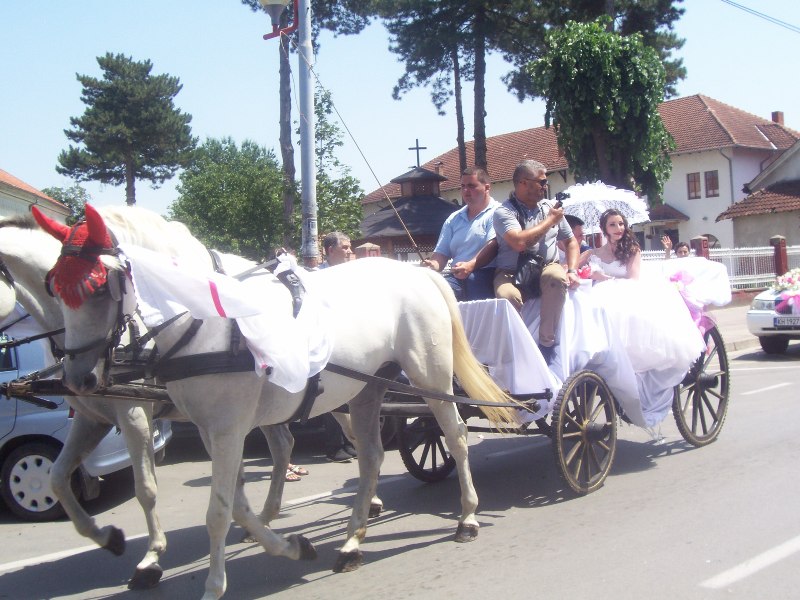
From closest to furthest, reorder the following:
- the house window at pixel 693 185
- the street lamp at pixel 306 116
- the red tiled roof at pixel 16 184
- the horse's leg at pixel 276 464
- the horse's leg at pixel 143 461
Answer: the horse's leg at pixel 143 461 → the horse's leg at pixel 276 464 → the street lamp at pixel 306 116 → the red tiled roof at pixel 16 184 → the house window at pixel 693 185

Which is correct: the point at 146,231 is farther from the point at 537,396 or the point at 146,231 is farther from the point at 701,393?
the point at 701,393

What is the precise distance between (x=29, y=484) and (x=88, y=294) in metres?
3.25

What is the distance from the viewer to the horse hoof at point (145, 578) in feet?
15.2

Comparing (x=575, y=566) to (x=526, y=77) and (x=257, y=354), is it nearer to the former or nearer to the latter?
(x=257, y=354)

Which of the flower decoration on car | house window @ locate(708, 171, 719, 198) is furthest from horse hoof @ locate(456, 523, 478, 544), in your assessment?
house window @ locate(708, 171, 719, 198)

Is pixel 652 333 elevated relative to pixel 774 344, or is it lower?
elevated

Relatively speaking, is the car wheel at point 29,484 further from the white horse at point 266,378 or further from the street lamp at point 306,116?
the street lamp at point 306,116

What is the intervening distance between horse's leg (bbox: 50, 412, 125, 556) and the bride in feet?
12.6

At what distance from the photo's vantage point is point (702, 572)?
4.42 metres

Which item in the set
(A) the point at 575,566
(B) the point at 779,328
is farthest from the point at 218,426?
(B) the point at 779,328

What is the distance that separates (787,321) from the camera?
1403cm

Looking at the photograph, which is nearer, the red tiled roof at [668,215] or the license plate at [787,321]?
the license plate at [787,321]

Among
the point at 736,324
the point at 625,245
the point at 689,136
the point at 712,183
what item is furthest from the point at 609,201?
the point at 689,136

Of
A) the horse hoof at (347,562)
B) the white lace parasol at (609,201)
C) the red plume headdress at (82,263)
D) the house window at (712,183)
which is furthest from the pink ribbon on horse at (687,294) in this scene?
the house window at (712,183)
